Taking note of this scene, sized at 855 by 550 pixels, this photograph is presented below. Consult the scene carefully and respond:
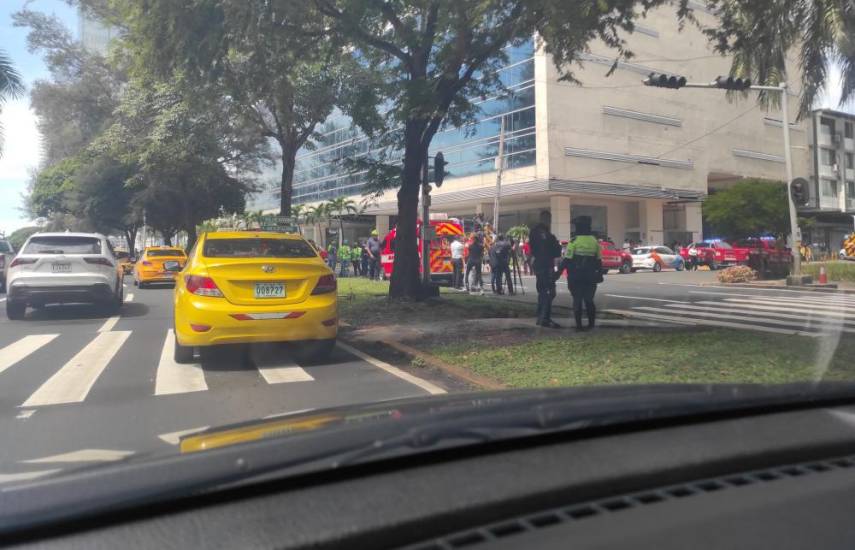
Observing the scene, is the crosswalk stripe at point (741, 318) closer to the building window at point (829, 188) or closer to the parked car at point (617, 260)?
the parked car at point (617, 260)

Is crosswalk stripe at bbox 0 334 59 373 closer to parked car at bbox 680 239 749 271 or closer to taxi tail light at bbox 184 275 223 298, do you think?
taxi tail light at bbox 184 275 223 298

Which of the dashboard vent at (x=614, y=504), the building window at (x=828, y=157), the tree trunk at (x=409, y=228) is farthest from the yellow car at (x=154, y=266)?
the building window at (x=828, y=157)

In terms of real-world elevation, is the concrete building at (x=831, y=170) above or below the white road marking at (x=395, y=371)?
above

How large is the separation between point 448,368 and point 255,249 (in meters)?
2.98

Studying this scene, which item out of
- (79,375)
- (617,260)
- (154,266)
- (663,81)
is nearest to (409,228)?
(663,81)

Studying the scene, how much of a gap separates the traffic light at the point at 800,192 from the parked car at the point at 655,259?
54.4ft

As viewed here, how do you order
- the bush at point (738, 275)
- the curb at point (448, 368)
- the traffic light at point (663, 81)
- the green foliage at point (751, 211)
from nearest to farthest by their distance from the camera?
the curb at point (448, 368), the traffic light at point (663, 81), the bush at point (738, 275), the green foliage at point (751, 211)

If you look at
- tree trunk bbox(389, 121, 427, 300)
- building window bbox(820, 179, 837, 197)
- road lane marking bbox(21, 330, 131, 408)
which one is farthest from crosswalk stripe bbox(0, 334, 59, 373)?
building window bbox(820, 179, 837, 197)

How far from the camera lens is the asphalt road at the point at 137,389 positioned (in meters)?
5.39

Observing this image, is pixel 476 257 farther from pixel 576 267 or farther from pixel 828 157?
pixel 828 157

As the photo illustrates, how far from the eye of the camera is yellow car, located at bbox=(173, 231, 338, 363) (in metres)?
8.20

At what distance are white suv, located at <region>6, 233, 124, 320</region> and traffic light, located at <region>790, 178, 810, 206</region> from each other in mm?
19072

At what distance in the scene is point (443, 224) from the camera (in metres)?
24.7

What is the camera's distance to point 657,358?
7918mm
